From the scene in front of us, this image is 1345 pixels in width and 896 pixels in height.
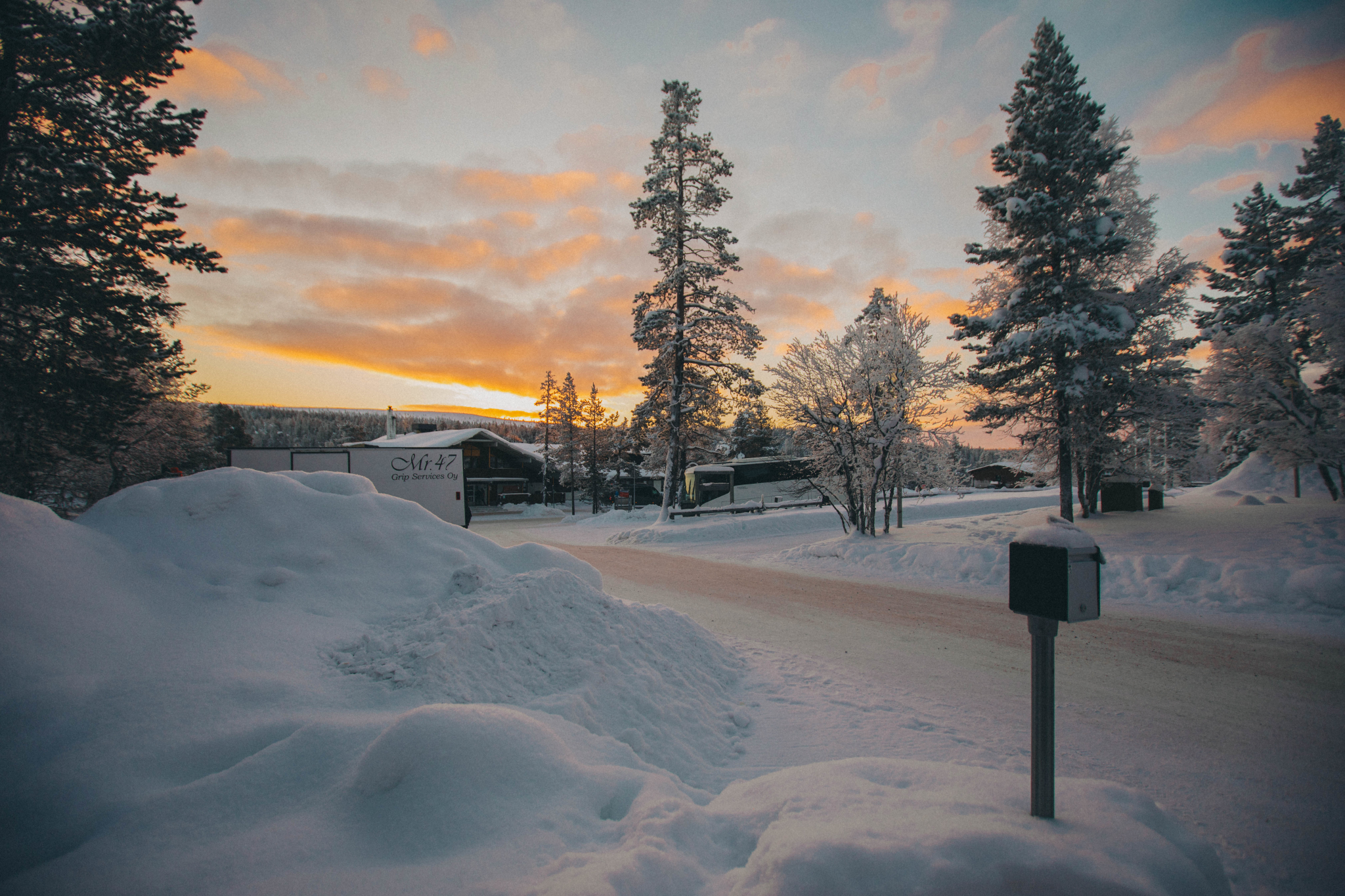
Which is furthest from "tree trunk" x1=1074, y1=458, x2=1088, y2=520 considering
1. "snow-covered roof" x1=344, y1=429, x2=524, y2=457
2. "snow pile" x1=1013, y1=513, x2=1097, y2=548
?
"snow-covered roof" x1=344, y1=429, x2=524, y2=457

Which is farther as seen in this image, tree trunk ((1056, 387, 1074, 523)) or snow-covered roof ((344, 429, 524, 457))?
snow-covered roof ((344, 429, 524, 457))

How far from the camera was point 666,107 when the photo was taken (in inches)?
910

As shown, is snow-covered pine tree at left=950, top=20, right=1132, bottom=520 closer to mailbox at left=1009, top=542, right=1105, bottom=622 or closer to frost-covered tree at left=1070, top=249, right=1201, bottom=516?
frost-covered tree at left=1070, top=249, right=1201, bottom=516

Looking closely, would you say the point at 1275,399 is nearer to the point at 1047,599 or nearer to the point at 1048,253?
the point at 1048,253

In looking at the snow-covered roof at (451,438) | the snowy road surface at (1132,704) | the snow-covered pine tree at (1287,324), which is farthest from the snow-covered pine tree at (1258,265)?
the snow-covered roof at (451,438)

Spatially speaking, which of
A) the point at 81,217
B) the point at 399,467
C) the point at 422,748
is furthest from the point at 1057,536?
the point at 399,467

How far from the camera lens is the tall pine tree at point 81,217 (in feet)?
28.2

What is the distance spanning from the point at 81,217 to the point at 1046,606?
48.5 feet

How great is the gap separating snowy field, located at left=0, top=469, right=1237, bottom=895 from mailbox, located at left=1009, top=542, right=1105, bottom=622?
866 mm

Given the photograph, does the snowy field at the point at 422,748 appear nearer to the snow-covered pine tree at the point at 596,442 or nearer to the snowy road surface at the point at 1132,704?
the snowy road surface at the point at 1132,704

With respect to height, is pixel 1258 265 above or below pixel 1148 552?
above

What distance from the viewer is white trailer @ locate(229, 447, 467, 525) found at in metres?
18.4

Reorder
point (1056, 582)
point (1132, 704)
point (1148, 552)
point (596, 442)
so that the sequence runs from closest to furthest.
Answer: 1. point (1056, 582)
2. point (1132, 704)
3. point (1148, 552)
4. point (596, 442)

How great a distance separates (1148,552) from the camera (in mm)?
11281
